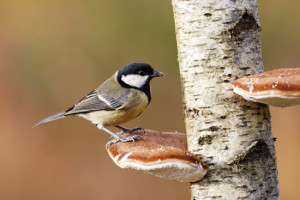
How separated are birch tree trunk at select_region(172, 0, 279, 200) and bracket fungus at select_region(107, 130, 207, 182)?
0.39 ft

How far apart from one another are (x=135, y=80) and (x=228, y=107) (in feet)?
4.91

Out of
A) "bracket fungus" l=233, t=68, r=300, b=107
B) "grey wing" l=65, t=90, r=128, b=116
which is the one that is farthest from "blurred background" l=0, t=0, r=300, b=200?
"bracket fungus" l=233, t=68, r=300, b=107

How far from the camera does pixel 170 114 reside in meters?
6.71

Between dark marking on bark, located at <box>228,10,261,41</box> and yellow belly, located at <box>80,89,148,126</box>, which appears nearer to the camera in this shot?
dark marking on bark, located at <box>228,10,261,41</box>

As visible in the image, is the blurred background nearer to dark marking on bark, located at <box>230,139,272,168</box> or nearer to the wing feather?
the wing feather

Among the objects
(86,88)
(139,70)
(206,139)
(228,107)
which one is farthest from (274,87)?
(86,88)

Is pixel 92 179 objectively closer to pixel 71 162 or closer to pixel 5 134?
pixel 71 162

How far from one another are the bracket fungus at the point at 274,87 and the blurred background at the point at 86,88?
4219 mm

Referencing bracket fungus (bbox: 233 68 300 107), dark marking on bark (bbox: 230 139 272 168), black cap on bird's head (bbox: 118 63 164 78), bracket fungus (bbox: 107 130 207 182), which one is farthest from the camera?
black cap on bird's head (bbox: 118 63 164 78)

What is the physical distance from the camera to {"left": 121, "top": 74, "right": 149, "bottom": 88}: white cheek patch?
149 inches

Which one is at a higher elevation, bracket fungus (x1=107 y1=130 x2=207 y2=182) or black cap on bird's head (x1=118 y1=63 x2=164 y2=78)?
black cap on bird's head (x1=118 y1=63 x2=164 y2=78)

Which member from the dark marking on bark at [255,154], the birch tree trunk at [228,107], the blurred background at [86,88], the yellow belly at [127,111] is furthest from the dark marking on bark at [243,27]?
the blurred background at [86,88]

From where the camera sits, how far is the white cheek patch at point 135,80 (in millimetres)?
3779

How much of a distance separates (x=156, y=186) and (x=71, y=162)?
1189 millimetres
